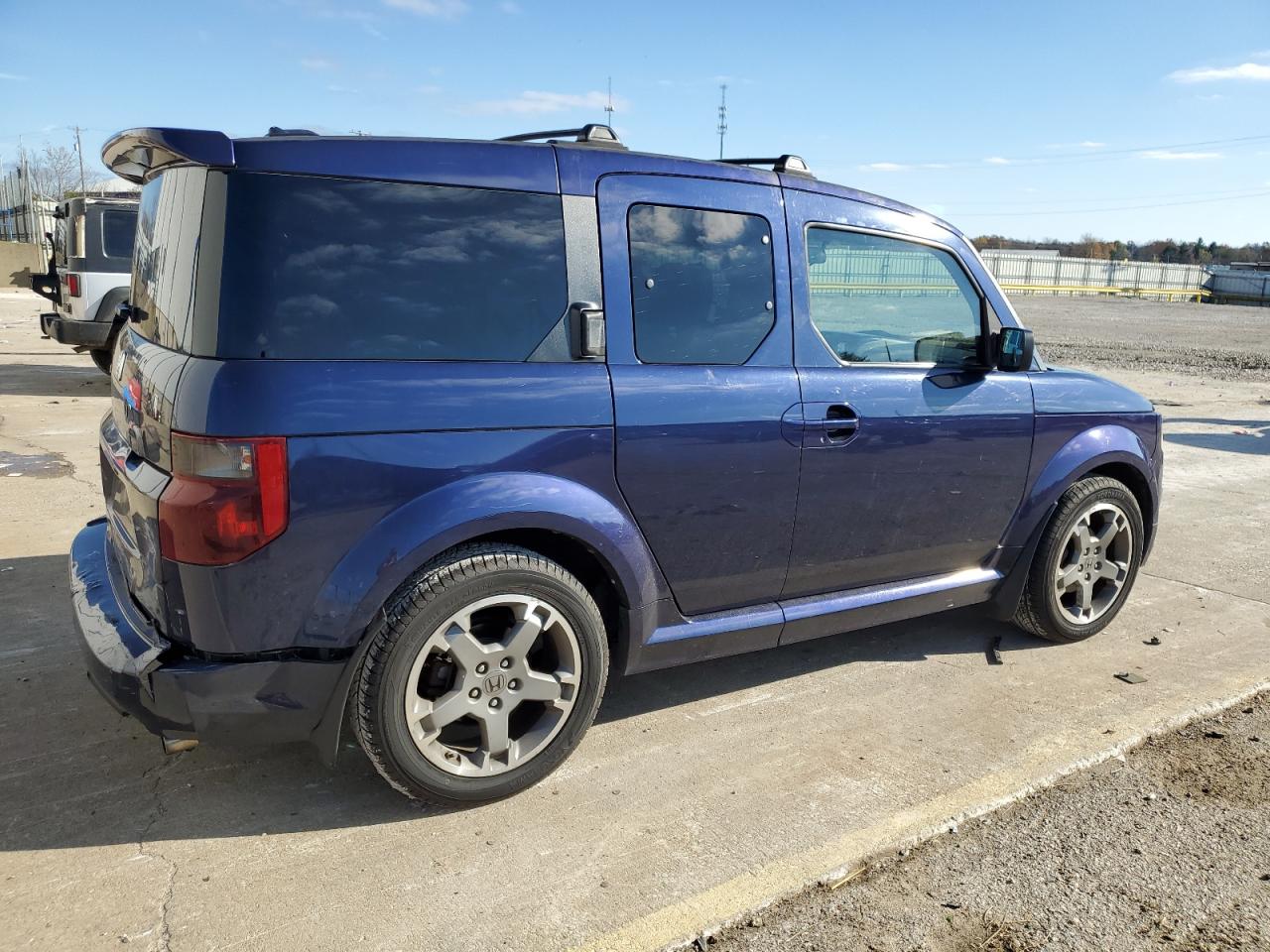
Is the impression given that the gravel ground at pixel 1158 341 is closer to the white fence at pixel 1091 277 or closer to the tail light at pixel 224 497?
the tail light at pixel 224 497

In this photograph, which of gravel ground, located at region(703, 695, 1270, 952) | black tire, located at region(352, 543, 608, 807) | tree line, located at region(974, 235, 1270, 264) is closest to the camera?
gravel ground, located at region(703, 695, 1270, 952)

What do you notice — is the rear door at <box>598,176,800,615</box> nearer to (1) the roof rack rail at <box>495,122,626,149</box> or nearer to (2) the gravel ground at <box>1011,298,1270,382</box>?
(1) the roof rack rail at <box>495,122,626,149</box>

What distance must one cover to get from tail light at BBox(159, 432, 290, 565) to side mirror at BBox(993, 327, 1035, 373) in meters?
2.91

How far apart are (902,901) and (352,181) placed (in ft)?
8.23

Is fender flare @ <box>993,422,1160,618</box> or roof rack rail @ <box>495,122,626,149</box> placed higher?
roof rack rail @ <box>495,122,626,149</box>

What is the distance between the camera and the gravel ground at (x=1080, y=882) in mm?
2469

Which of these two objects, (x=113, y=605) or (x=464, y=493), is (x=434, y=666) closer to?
(x=464, y=493)

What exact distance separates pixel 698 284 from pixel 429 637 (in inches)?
59.1

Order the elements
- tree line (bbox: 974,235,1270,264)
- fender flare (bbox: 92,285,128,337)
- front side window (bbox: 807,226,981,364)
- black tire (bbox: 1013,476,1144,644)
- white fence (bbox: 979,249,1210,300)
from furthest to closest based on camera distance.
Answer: tree line (bbox: 974,235,1270,264) < white fence (bbox: 979,249,1210,300) < fender flare (bbox: 92,285,128,337) < black tire (bbox: 1013,476,1144,644) < front side window (bbox: 807,226,981,364)

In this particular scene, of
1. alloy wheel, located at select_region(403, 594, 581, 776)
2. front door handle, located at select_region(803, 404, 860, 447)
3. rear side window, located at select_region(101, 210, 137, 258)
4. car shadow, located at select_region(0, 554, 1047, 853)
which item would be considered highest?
rear side window, located at select_region(101, 210, 137, 258)

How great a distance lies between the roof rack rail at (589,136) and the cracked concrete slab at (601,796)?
2.09m

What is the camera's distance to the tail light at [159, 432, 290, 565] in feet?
8.18

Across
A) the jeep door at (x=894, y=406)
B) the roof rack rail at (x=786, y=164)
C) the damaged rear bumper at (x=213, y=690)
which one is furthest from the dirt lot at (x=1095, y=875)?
the roof rack rail at (x=786, y=164)

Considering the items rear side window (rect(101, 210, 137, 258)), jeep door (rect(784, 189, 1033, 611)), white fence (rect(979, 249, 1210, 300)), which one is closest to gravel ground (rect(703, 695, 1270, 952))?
jeep door (rect(784, 189, 1033, 611))
